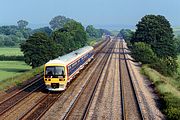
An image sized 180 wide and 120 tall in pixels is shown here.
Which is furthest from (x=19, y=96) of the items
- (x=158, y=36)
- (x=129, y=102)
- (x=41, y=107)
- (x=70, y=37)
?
(x=70, y=37)

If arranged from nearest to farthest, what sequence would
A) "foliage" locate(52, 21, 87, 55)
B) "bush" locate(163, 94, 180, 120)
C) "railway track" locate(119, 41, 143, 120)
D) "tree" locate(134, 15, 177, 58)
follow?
"bush" locate(163, 94, 180, 120), "railway track" locate(119, 41, 143, 120), "tree" locate(134, 15, 177, 58), "foliage" locate(52, 21, 87, 55)

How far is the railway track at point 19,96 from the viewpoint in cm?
2907

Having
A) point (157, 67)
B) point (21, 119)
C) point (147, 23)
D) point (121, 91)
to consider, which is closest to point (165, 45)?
point (147, 23)

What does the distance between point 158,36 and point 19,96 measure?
6485 cm

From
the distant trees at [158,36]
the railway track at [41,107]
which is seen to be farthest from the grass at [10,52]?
the railway track at [41,107]

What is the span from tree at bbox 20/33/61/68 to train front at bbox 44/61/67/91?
112 feet

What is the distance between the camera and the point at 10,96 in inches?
1325

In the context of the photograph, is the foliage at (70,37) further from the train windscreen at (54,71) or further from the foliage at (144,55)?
the train windscreen at (54,71)

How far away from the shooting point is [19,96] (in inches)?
1324

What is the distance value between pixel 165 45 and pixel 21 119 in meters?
71.6

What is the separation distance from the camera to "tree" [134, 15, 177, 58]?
3652 inches

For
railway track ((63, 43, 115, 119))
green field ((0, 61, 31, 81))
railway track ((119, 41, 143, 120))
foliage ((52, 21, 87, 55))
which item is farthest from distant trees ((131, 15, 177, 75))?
railway track ((63, 43, 115, 119))

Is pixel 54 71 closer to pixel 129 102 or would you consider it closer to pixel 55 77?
pixel 55 77

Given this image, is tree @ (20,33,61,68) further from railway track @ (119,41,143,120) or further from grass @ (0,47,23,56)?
grass @ (0,47,23,56)
